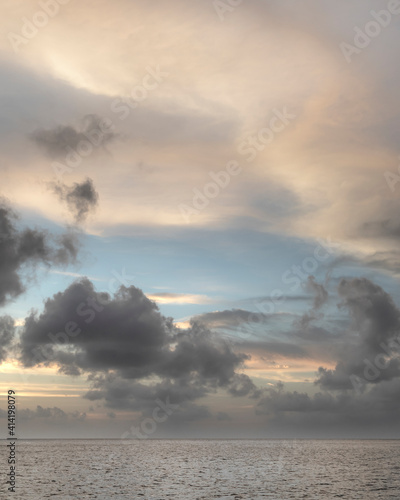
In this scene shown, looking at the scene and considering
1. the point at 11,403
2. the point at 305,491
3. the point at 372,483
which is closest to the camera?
the point at 11,403

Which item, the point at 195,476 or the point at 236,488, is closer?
the point at 236,488

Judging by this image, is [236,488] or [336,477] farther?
[336,477]

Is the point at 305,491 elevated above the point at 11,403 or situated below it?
below

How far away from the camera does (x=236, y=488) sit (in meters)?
103

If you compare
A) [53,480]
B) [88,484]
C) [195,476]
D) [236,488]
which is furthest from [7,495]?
[195,476]

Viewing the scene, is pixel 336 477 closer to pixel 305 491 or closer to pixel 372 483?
pixel 372 483

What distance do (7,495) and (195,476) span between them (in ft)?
175

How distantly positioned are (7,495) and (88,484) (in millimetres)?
23390

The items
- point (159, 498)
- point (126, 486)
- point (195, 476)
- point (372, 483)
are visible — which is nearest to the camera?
point (159, 498)

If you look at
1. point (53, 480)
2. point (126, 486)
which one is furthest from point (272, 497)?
point (53, 480)

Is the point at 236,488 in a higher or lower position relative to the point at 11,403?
lower

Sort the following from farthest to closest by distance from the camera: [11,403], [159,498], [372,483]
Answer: [372,483] → [159,498] → [11,403]

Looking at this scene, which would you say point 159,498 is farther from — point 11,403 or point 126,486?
point 11,403

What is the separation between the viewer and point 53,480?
400ft
